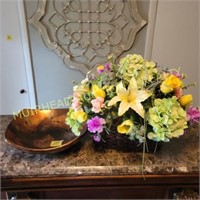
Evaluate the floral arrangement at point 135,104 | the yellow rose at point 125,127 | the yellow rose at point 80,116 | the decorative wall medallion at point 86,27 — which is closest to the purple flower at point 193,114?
the floral arrangement at point 135,104

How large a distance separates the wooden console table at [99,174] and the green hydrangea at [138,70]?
11.6 inches

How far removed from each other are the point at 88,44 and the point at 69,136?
101 cm

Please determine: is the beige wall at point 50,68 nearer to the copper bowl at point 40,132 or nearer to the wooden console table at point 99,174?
the copper bowl at point 40,132

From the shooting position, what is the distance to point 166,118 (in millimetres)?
706

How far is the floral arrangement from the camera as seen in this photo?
2.37ft

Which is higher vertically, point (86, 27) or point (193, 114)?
point (86, 27)

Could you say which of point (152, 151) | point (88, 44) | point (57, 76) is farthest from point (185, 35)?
point (152, 151)

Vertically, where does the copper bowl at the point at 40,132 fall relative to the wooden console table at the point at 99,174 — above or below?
above

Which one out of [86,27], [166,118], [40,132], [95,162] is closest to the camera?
[166,118]

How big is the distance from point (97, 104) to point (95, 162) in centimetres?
23

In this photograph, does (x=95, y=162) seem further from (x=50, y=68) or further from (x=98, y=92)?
(x=50, y=68)

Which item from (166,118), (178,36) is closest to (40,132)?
(166,118)

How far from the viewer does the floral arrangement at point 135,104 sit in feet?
2.37

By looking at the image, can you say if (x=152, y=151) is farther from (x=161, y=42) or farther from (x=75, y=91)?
(x=161, y=42)
